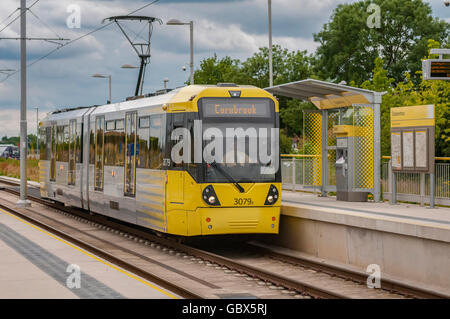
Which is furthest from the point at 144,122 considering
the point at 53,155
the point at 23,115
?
the point at 23,115

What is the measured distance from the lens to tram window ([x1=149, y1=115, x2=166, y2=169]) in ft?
52.0

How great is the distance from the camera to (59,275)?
1172 cm

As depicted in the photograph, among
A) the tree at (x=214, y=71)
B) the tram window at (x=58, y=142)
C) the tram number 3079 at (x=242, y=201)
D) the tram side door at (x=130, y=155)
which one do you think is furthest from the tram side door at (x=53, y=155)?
the tree at (x=214, y=71)

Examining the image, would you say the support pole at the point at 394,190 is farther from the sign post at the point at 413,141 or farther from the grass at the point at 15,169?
the grass at the point at 15,169

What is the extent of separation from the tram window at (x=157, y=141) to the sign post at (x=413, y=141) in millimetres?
5448

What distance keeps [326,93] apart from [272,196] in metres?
5.06

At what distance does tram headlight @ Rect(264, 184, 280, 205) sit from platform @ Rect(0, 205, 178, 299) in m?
3.41

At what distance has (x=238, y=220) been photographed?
48.9 feet

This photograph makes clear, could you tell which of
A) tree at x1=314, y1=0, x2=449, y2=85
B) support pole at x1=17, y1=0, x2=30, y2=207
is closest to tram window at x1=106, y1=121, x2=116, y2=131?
support pole at x1=17, y1=0, x2=30, y2=207

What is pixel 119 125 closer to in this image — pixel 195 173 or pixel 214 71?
pixel 195 173

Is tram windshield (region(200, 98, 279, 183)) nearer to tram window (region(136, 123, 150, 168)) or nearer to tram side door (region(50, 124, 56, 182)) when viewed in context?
tram window (region(136, 123, 150, 168))

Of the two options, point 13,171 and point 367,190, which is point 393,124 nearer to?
point 367,190

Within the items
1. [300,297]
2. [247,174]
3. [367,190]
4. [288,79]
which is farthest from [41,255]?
[288,79]

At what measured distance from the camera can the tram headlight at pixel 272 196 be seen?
1514 centimetres
